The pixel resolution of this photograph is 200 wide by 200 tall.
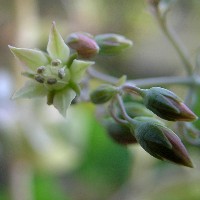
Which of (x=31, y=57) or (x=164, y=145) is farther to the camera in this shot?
(x=31, y=57)

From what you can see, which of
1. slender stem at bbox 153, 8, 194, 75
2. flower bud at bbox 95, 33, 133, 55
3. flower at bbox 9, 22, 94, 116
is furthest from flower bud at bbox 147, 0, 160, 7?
flower at bbox 9, 22, 94, 116

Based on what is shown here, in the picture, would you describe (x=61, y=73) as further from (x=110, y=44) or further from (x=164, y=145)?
(x=164, y=145)

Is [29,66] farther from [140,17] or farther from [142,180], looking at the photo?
[140,17]

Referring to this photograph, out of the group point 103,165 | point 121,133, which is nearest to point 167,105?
point 121,133

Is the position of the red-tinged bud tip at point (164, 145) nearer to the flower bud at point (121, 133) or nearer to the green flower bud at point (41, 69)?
the flower bud at point (121, 133)

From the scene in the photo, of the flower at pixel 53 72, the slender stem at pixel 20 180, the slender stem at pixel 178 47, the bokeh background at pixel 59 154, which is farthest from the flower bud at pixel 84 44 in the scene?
the slender stem at pixel 20 180

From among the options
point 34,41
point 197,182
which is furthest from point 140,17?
point 197,182
